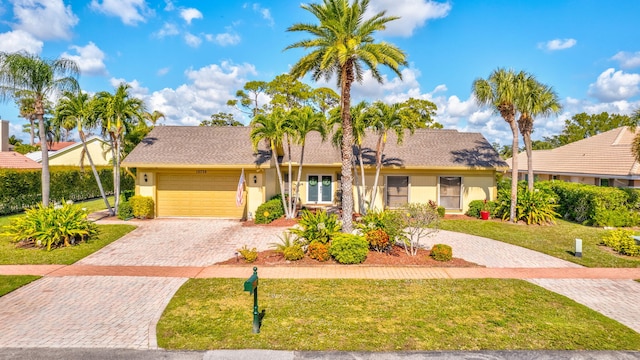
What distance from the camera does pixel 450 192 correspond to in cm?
2053

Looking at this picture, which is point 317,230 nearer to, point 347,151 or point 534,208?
point 347,151

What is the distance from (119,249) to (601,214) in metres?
21.7

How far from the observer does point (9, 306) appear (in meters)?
7.79

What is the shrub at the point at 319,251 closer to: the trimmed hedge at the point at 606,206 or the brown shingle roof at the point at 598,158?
the trimmed hedge at the point at 606,206

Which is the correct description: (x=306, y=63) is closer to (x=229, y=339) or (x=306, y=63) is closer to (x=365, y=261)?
(x=365, y=261)

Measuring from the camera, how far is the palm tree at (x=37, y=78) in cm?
1462

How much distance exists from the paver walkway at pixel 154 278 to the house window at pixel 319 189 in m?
6.02

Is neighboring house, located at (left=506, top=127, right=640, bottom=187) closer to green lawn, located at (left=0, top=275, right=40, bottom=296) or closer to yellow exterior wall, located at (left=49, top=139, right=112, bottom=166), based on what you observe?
green lawn, located at (left=0, top=275, right=40, bottom=296)

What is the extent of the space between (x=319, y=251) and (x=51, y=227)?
32.0 ft

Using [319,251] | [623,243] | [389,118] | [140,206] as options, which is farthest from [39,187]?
[623,243]

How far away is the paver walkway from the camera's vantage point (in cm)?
677

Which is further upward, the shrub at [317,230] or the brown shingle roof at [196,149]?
the brown shingle roof at [196,149]

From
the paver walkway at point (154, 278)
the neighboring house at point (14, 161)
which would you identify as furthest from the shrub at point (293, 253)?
the neighboring house at point (14, 161)

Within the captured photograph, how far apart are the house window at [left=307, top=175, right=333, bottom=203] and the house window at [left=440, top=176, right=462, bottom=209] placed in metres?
6.59
